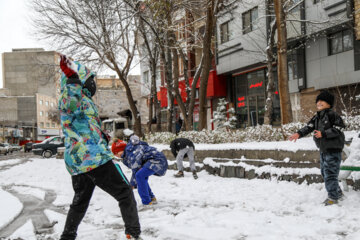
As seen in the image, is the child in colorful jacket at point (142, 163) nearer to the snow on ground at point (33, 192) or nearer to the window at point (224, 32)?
the snow on ground at point (33, 192)

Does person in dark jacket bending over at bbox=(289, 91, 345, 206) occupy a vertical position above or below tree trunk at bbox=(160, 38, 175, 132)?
below

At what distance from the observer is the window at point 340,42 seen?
665 inches

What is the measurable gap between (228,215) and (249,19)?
18548 millimetres

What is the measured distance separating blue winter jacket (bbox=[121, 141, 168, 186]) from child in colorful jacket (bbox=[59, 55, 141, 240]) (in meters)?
2.13

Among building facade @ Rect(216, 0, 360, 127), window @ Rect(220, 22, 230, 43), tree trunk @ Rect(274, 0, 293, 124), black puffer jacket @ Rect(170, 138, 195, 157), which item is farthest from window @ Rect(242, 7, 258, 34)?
black puffer jacket @ Rect(170, 138, 195, 157)

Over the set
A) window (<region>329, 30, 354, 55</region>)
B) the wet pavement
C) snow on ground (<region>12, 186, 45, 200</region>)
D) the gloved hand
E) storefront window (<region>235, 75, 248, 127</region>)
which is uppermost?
window (<region>329, 30, 354, 55</region>)

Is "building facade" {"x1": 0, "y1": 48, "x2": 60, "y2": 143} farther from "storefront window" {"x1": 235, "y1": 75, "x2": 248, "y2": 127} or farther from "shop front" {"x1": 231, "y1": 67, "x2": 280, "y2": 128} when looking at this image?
"shop front" {"x1": 231, "y1": 67, "x2": 280, "y2": 128}

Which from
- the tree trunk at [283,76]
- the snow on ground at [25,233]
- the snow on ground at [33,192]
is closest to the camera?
the snow on ground at [25,233]

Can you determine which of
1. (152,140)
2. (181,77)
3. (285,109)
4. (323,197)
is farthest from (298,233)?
(181,77)

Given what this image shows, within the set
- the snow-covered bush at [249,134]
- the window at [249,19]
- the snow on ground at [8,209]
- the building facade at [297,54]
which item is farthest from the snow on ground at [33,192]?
the window at [249,19]

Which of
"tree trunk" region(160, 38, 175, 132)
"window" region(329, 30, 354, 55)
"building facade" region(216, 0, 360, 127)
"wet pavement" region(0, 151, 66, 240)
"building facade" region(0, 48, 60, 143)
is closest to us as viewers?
"wet pavement" region(0, 151, 66, 240)

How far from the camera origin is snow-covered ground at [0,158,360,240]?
3.98 meters

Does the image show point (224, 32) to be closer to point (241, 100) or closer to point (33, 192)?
point (241, 100)

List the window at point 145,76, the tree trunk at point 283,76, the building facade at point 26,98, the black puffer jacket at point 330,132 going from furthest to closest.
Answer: the building facade at point 26,98, the window at point 145,76, the tree trunk at point 283,76, the black puffer jacket at point 330,132
